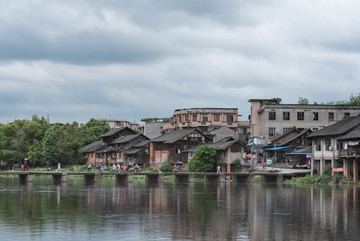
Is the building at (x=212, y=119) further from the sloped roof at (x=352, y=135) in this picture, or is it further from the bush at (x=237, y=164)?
the sloped roof at (x=352, y=135)

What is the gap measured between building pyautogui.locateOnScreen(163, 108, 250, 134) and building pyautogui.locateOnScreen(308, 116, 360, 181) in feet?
140

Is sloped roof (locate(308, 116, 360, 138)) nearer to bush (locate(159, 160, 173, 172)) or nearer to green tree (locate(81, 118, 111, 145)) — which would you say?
bush (locate(159, 160, 173, 172))

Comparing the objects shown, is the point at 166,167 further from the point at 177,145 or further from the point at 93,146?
the point at 93,146

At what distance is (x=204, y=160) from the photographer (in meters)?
85.4

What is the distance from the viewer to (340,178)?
223 feet

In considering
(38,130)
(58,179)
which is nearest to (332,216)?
(58,179)

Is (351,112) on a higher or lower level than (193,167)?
higher

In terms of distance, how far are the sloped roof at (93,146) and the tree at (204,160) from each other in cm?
4032

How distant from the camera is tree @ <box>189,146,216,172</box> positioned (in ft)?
280

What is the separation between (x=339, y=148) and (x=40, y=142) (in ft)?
244

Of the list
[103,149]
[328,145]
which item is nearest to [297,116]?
[328,145]

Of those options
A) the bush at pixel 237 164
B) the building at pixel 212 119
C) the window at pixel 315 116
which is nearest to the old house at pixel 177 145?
the bush at pixel 237 164

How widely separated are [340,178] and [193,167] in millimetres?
24816

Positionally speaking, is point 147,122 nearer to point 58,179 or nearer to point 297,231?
point 58,179
